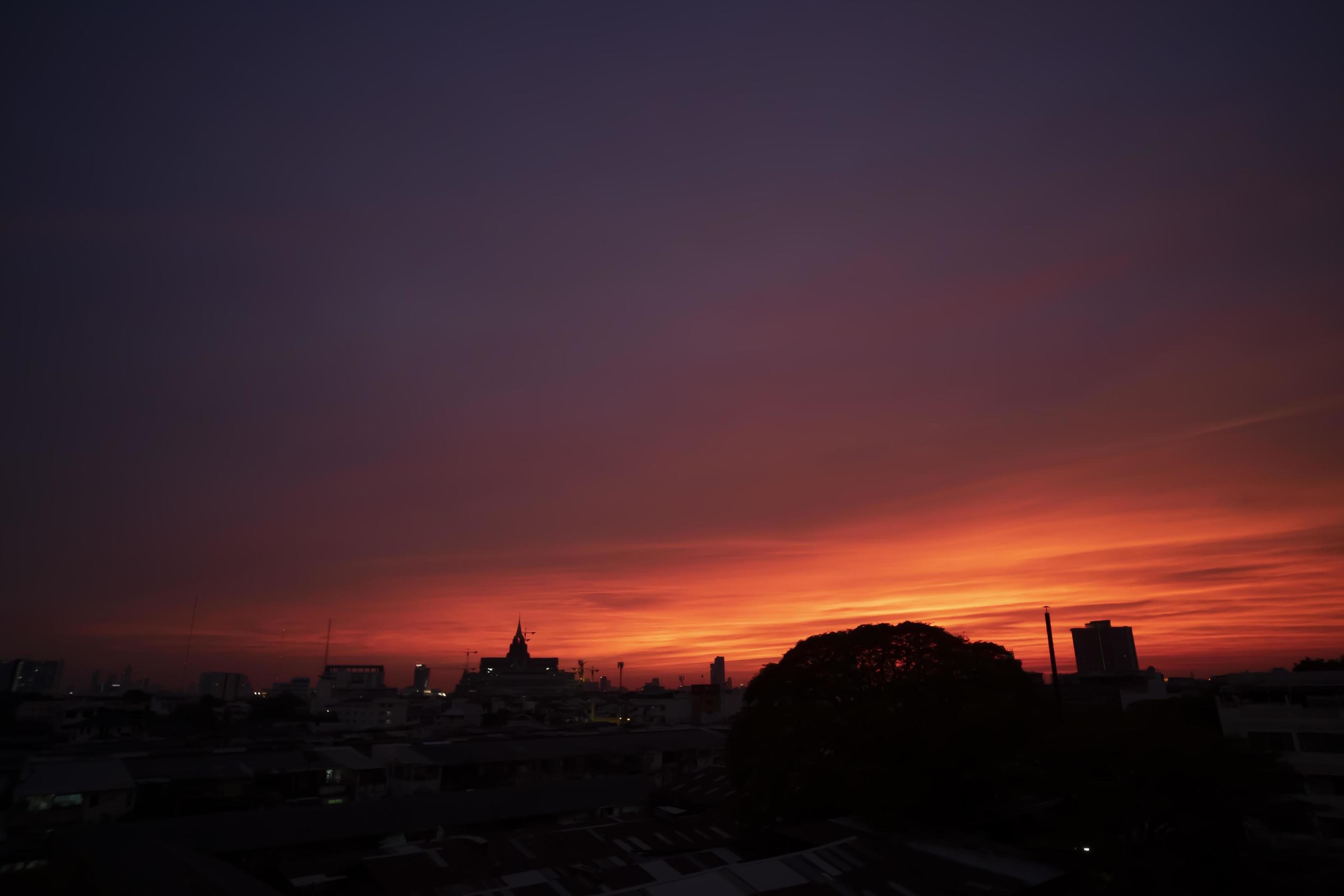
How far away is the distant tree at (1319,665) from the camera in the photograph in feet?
154

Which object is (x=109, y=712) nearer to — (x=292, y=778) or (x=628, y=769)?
(x=292, y=778)

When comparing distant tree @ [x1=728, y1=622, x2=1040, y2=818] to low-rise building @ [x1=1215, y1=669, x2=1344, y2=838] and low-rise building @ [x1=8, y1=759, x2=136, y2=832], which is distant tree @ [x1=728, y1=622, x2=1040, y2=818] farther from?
low-rise building @ [x1=8, y1=759, x2=136, y2=832]

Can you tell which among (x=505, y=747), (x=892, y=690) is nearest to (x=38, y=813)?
(x=505, y=747)

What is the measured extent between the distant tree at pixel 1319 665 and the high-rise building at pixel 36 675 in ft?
748

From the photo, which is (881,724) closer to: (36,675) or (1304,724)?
(1304,724)

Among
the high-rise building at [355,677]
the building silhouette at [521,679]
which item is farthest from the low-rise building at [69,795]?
the building silhouette at [521,679]

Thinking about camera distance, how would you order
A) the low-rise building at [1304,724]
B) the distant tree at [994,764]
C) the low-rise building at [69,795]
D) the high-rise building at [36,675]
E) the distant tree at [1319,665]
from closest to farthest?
the distant tree at [994,764] → the low-rise building at [1304,724] → the low-rise building at [69,795] → the distant tree at [1319,665] → the high-rise building at [36,675]

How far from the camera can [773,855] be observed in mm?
22047

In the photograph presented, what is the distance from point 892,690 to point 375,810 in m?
24.9

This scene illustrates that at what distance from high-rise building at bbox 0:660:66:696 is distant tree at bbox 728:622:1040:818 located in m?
209

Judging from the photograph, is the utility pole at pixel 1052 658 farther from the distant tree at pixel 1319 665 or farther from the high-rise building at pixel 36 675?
the high-rise building at pixel 36 675

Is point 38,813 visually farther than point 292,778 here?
No

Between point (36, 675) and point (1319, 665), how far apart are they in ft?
847

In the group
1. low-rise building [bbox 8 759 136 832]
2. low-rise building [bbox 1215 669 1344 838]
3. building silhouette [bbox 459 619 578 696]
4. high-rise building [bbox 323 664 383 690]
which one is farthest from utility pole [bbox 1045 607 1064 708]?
building silhouette [bbox 459 619 578 696]
